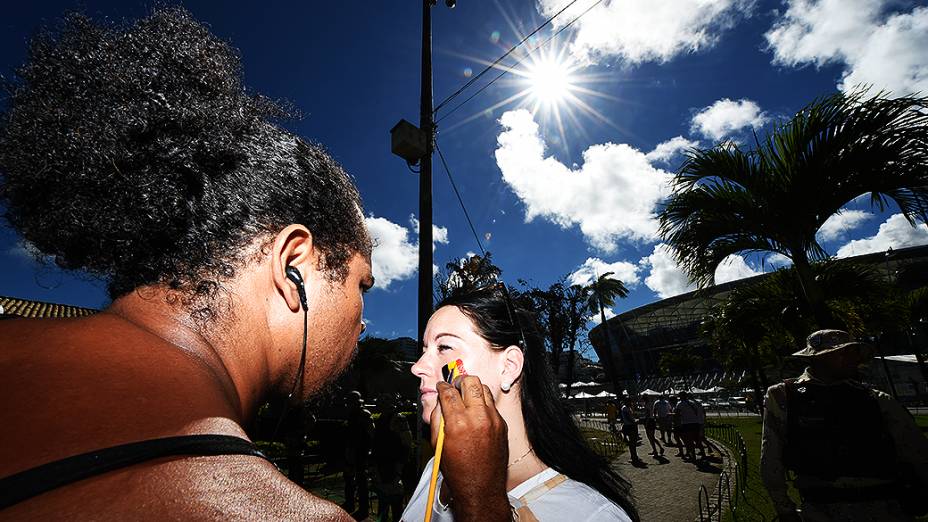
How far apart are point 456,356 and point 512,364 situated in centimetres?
36

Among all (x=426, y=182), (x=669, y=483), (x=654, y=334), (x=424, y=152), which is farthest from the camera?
(x=654, y=334)

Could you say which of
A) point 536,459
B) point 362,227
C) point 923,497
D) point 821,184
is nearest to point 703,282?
point 821,184

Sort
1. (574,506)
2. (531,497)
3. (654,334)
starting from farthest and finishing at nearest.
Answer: (654,334)
(531,497)
(574,506)

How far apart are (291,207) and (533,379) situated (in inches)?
75.4

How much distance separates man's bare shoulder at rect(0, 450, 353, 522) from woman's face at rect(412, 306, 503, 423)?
1703 millimetres

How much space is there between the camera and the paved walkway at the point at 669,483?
26.8 feet

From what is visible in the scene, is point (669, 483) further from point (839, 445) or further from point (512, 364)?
point (512, 364)

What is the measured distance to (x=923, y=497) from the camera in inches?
131

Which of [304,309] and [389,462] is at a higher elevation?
[304,309]

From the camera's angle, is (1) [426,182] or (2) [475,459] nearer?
(2) [475,459]

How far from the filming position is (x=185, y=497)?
526 millimetres

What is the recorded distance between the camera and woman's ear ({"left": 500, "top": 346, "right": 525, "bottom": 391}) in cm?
239

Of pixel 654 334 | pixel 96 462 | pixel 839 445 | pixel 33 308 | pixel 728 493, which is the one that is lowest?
pixel 728 493

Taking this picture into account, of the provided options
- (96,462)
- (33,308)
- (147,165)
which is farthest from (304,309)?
(33,308)
